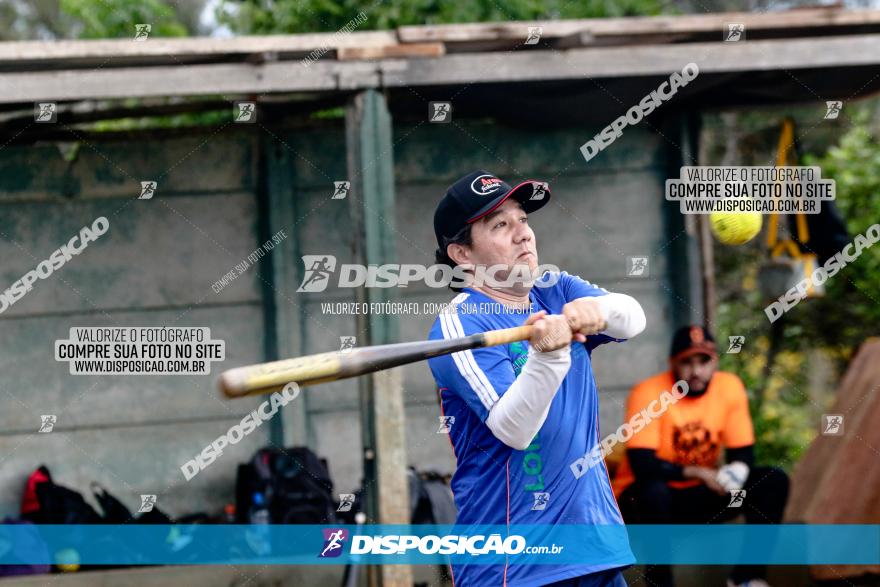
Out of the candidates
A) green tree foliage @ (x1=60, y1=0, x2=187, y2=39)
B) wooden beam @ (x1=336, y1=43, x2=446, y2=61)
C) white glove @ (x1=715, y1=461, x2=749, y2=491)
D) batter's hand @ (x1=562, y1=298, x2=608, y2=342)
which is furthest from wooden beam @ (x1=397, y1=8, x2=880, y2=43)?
green tree foliage @ (x1=60, y1=0, x2=187, y2=39)

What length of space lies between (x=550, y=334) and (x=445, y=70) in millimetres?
3355

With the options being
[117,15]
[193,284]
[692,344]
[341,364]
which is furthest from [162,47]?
[117,15]

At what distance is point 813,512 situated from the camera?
22.1 ft

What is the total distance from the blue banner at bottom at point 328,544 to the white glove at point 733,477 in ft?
0.72

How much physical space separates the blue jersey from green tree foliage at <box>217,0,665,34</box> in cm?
642

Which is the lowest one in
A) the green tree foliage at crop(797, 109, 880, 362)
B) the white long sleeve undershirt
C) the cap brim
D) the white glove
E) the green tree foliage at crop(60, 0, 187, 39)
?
the white glove

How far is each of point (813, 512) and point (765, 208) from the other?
1796 mm

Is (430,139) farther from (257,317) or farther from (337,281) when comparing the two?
(257,317)

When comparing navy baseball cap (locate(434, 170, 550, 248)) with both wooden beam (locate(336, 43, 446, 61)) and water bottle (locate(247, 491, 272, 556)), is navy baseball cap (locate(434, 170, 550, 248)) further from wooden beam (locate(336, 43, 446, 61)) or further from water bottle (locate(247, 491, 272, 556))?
water bottle (locate(247, 491, 272, 556))

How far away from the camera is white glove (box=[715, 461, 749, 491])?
19.9 feet

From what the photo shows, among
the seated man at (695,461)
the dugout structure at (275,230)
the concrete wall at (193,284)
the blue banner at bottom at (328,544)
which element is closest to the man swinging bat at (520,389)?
the blue banner at bottom at (328,544)

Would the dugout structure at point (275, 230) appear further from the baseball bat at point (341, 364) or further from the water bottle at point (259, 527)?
the baseball bat at point (341, 364)

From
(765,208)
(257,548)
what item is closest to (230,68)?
(257,548)

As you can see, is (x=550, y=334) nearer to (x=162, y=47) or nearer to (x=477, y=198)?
(x=477, y=198)
